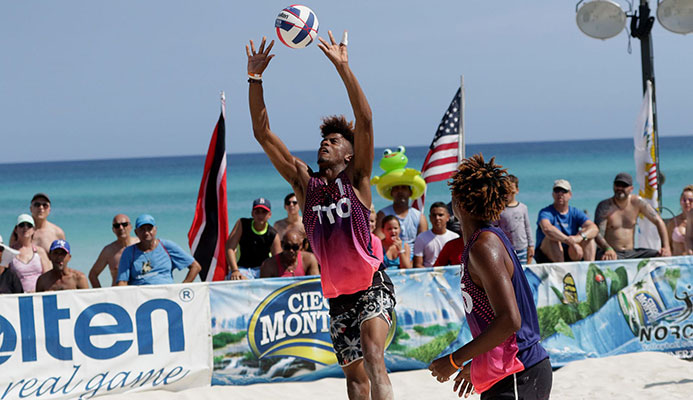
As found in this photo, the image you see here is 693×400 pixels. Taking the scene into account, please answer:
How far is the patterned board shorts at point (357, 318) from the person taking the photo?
4.73 m

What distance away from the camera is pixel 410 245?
8672mm

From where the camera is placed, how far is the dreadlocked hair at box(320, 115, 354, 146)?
4.88 m

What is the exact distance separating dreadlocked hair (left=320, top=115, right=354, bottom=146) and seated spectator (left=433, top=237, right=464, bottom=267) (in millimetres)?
3244

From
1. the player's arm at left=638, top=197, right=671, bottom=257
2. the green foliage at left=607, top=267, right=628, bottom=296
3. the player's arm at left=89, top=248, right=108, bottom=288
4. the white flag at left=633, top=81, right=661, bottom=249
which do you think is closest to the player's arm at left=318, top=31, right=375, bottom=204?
the green foliage at left=607, top=267, right=628, bottom=296

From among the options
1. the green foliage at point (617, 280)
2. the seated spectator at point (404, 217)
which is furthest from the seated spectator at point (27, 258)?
the green foliage at point (617, 280)

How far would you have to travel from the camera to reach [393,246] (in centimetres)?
826

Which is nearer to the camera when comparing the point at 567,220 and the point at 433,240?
the point at 433,240

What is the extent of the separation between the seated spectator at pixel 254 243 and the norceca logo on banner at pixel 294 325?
829 millimetres

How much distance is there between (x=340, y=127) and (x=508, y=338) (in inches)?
80.1

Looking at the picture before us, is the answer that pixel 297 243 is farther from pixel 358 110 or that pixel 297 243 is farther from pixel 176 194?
pixel 176 194

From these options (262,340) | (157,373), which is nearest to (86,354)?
(157,373)

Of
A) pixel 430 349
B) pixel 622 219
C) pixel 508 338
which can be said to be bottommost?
pixel 430 349

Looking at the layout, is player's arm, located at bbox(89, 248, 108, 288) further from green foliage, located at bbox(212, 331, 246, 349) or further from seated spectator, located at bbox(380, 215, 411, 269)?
seated spectator, located at bbox(380, 215, 411, 269)

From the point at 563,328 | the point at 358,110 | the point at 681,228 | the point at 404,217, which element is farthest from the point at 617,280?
the point at 358,110
